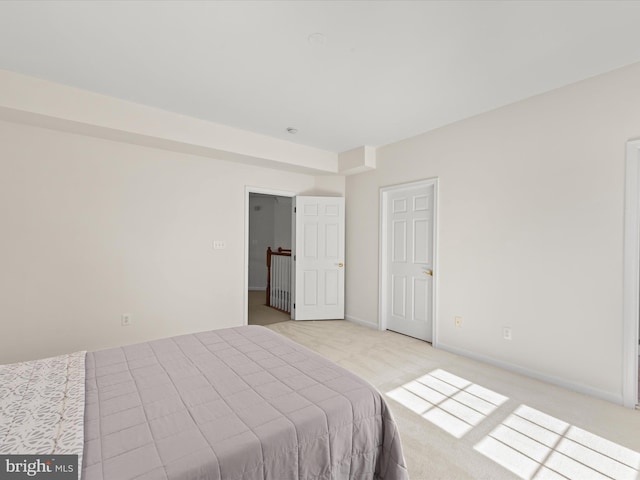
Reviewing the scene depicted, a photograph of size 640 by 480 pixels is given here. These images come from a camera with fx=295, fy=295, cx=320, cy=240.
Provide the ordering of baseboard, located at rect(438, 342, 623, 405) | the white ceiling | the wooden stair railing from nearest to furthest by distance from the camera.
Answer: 1. the white ceiling
2. baseboard, located at rect(438, 342, 623, 405)
3. the wooden stair railing

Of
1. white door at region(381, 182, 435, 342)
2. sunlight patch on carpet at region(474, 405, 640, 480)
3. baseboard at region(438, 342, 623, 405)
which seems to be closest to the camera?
sunlight patch on carpet at region(474, 405, 640, 480)

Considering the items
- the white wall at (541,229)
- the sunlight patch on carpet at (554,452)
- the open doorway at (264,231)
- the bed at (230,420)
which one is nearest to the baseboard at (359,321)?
the white wall at (541,229)

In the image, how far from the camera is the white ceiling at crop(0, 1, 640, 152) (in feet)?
5.97

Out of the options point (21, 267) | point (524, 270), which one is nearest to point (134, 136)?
point (21, 267)

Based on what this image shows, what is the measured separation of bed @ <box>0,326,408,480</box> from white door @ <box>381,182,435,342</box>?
256cm

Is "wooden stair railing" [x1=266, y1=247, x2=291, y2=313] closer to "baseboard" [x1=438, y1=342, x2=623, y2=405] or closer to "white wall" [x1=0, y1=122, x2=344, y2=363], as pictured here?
"white wall" [x1=0, y1=122, x2=344, y2=363]

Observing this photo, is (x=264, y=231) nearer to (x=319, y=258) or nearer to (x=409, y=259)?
(x=319, y=258)

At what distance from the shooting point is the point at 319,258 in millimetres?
4895

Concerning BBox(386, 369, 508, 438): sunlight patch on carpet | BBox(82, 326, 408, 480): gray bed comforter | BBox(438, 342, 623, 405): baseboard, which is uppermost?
BBox(82, 326, 408, 480): gray bed comforter

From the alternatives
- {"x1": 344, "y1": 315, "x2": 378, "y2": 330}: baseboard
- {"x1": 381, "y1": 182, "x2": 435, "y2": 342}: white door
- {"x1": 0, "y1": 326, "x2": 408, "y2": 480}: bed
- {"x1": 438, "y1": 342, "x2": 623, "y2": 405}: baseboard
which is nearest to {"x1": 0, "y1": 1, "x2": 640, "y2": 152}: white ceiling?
{"x1": 381, "y1": 182, "x2": 435, "y2": 342}: white door

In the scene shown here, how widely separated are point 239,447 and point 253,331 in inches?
51.5

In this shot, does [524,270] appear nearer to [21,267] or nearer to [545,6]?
[545,6]

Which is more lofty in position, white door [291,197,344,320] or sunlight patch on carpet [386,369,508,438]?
white door [291,197,344,320]
